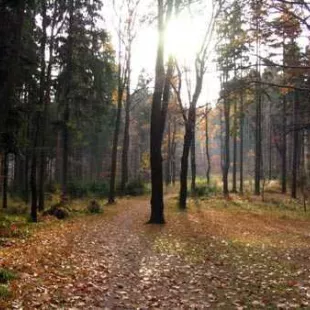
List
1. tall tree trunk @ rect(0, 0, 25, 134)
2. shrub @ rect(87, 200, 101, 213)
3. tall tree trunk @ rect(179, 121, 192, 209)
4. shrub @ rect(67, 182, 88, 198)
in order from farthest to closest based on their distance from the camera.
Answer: shrub @ rect(67, 182, 88, 198) < tall tree trunk @ rect(179, 121, 192, 209) < shrub @ rect(87, 200, 101, 213) < tall tree trunk @ rect(0, 0, 25, 134)

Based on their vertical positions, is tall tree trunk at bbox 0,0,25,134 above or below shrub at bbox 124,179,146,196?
above

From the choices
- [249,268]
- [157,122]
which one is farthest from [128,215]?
[249,268]

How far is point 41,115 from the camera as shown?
61.7 ft

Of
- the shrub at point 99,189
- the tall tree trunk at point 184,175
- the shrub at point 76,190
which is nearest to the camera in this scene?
the tall tree trunk at point 184,175

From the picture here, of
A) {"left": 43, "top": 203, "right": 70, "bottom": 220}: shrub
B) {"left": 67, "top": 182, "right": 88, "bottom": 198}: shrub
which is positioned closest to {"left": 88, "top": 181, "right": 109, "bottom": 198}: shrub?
{"left": 67, "top": 182, "right": 88, "bottom": 198}: shrub

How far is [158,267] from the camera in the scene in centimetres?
993

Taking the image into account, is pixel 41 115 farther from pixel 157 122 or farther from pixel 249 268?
pixel 249 268

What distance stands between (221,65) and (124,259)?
20.1 ft

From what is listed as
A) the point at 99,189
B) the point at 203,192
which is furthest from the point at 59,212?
the point at 99,189

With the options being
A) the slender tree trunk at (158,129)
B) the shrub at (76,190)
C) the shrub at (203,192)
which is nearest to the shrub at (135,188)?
the shrub at (76,190)

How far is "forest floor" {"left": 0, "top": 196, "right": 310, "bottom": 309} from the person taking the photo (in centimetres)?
737

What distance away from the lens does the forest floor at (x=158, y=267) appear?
24.2ft

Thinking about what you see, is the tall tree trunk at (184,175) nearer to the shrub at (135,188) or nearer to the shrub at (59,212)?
the shrub at (59,212)

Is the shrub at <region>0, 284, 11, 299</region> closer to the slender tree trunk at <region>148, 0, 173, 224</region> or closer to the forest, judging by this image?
the forest
